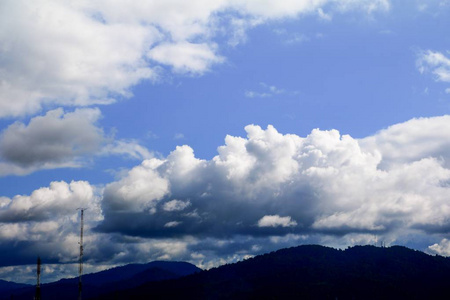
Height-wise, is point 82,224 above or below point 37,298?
above

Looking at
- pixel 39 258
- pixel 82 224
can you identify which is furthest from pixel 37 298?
pixel 82 224

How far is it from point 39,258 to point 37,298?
11.0 metres

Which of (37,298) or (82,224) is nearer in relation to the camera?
(37,298)

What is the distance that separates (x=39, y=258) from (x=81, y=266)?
1247 centimetres

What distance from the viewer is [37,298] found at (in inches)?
5290

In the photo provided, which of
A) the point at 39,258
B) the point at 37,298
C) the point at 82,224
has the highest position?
the point at 82,224

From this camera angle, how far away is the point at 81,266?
464ft

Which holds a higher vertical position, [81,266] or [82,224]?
[82,224]

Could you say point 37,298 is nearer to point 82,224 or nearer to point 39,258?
point 39,258

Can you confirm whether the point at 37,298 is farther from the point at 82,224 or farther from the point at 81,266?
the point at 82,224

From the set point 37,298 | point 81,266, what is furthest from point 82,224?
point 37,298

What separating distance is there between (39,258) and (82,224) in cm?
1572

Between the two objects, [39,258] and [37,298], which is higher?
[39,258]

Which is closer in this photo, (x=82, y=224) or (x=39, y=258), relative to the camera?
(x=39, y=258)
